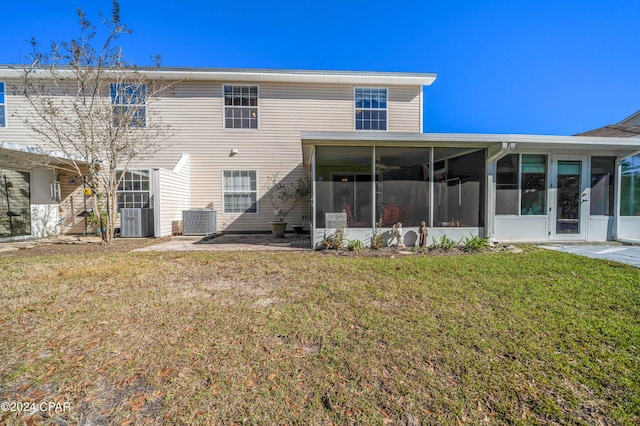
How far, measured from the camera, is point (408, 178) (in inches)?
290

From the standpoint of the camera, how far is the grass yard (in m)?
1.84

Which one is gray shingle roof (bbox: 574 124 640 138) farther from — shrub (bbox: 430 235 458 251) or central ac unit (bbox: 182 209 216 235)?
central ac unit (bbox: 182 209 216 235)

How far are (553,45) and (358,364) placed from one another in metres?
16.7

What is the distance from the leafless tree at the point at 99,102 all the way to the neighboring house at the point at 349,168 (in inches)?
25.4

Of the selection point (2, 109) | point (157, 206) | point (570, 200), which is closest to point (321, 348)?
point (157, 206)

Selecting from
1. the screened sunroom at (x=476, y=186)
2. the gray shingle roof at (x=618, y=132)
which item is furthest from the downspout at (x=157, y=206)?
the gray shingle roof at (x=618, y=132)

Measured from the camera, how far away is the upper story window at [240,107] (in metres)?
10.8

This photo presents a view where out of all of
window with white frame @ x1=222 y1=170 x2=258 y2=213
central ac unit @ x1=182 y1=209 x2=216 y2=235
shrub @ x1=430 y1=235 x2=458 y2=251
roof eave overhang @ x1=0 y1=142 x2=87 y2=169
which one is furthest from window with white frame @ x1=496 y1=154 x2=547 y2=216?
roof eave overhang @ x1=0 y1=142 x2=87 y2=169

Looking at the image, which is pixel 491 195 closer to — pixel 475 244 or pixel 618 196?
pixel 475 244

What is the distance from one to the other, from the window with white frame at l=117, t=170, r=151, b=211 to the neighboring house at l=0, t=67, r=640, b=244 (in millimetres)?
38

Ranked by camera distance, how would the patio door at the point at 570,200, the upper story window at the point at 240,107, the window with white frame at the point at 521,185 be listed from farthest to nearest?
the upper story window at the point at 240,107 < the patio door at the point at 570,200 < the window with white frame at the point at 521,185

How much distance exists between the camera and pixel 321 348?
2.54 meters

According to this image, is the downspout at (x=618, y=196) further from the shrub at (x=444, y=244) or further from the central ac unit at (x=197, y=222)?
the central ac unit at (x=197, y=222)

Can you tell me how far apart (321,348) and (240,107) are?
400 inches
